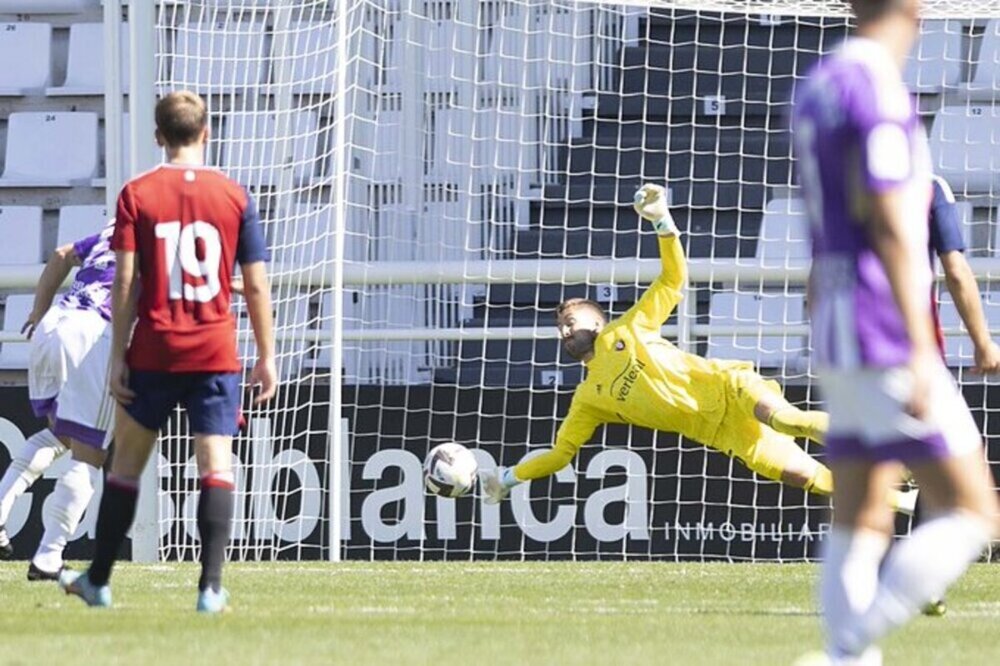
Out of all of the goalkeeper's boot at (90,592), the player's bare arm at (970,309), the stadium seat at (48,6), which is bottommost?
the goalkeeper's boot at (90,592)

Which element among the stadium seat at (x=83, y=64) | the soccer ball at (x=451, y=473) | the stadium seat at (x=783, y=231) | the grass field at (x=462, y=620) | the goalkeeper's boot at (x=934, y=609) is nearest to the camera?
the grass field at (x=462, y=620)

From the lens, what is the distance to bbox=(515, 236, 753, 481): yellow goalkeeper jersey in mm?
9852

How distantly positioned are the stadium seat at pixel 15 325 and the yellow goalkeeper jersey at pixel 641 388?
500 cm

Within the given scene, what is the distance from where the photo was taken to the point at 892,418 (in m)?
4.20

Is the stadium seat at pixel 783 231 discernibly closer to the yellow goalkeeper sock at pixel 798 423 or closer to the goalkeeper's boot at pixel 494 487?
the yellow goalkeeper sock at pixel 798 423

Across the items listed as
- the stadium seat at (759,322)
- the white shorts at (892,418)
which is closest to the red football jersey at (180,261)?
the white shorts at (892,418)

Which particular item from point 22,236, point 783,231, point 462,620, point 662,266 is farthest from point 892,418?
point 22,236

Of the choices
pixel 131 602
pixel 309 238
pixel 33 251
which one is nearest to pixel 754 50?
pixel 309 238

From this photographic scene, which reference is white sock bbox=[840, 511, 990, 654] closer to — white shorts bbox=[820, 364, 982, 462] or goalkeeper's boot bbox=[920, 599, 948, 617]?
white shorts bbox=[820, 364, 982, 462]

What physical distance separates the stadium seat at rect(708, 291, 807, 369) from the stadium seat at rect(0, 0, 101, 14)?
6.23 m

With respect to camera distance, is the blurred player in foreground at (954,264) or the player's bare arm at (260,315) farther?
the player's bare arm at (260,315)

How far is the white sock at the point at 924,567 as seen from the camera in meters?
4.26

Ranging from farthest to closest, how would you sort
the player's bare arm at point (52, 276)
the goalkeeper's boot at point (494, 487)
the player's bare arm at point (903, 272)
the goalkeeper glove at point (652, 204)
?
the goalkeeper's boot at point (494, 487) < the goalkeeper glove at point (652, 204) < the player's bare arm at point (52, 276) < the player's bare arm at point (903, 272)

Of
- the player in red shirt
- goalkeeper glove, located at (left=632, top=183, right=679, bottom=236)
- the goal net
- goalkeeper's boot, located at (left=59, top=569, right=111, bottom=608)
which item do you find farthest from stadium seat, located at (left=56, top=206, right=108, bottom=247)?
the player in red shirt
